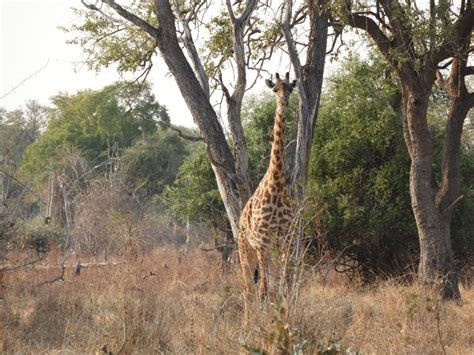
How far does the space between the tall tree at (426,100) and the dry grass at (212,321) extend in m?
0.81

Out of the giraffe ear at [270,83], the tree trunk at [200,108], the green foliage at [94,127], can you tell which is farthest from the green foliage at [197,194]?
the green foliage at [94,127]

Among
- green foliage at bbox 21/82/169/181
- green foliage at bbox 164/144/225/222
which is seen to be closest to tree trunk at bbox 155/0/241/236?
green foliage at bbox 164/144/225/222

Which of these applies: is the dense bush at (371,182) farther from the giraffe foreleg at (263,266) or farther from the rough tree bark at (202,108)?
the giraffe foreleg at (263,266)

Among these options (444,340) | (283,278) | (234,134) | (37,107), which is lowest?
(444,340)

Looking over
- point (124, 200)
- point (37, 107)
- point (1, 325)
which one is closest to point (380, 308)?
point (1, 325)

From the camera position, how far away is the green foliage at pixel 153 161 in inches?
1137

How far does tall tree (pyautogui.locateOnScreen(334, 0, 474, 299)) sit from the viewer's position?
941cm

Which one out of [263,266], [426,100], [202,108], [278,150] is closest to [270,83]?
[278,150]

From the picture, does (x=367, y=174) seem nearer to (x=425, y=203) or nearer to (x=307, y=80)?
(x=425, y=203)

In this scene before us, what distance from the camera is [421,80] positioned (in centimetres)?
968

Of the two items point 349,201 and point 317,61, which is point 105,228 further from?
point 317,61

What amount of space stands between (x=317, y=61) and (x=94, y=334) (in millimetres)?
4828

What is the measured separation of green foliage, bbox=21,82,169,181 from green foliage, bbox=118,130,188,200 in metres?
1.09

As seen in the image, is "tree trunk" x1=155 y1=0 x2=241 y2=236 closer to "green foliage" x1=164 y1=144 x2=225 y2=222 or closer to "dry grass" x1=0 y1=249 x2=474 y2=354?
"dry grass" x1=0 y1=249 x2=474 y2=354
